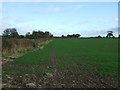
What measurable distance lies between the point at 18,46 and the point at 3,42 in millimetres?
5059

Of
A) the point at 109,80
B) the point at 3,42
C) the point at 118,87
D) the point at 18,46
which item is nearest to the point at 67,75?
the point at 109,80

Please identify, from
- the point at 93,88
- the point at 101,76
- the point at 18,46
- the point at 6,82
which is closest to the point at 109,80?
the point at 101,76

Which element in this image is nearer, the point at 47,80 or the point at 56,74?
the point at 47,80

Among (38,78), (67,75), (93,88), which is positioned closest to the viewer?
(93,88)

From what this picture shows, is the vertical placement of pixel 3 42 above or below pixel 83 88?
above

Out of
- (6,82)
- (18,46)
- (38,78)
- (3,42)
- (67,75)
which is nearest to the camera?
(6,82)

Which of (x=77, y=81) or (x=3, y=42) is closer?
(x=77, y=81)

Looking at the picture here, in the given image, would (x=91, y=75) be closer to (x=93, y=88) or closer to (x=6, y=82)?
(x=93, y=88)

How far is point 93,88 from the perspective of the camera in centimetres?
738

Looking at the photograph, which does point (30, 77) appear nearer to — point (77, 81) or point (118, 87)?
point (77, 81)

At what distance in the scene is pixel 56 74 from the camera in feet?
32.6

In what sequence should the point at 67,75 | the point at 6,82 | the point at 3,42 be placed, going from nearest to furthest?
the point at 6,82 → the point at 67,75 → the point at 3,42

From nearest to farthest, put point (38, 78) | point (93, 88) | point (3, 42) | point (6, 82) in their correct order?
1. point (93, 88)
2. point (6, 82)
3. point (38, 78)
4. point (3, 42)

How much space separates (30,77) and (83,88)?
266 cm
